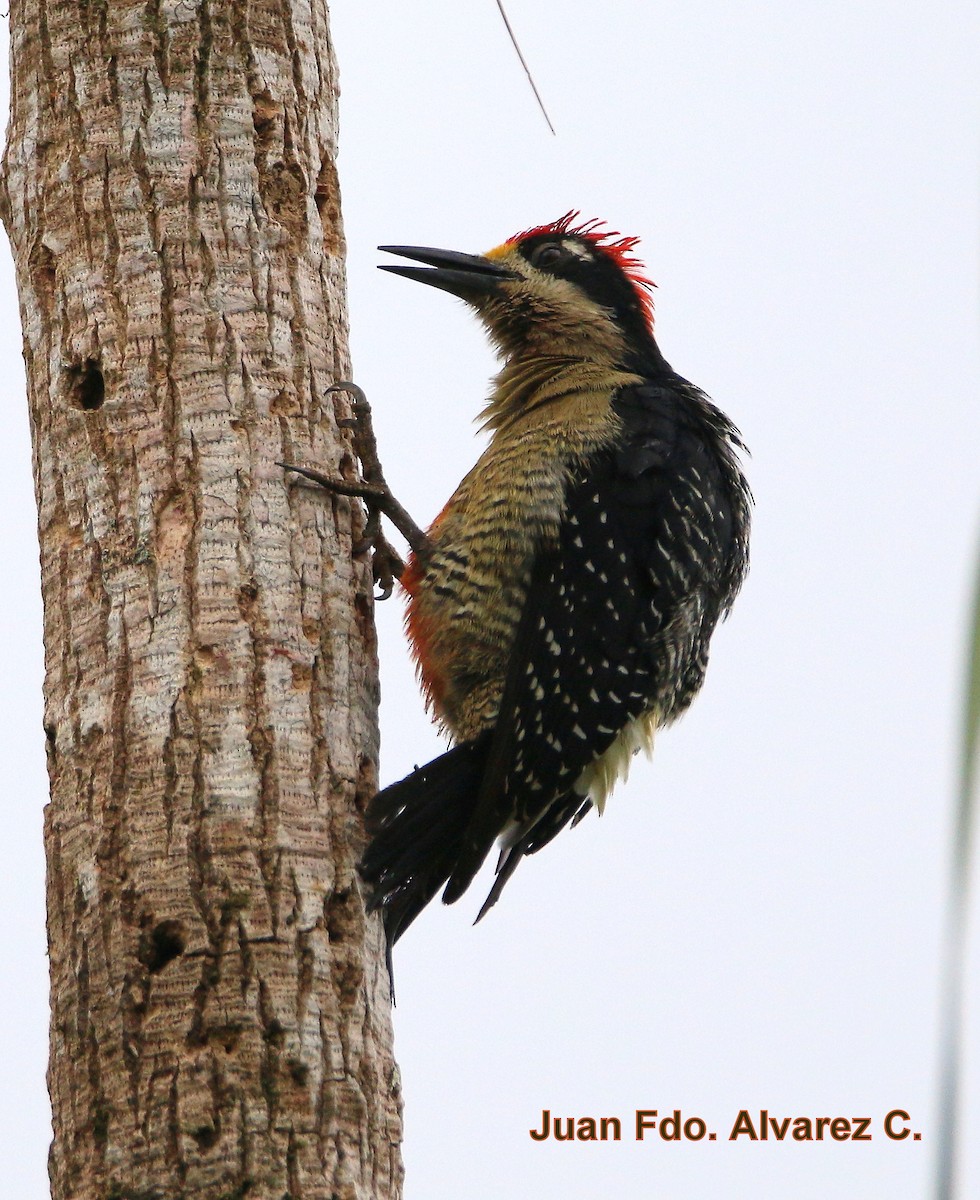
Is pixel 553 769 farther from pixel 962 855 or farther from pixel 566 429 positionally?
pixel 962 855

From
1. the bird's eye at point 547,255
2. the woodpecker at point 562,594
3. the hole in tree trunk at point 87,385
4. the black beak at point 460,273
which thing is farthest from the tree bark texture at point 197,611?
the bird's eye at point 547,255

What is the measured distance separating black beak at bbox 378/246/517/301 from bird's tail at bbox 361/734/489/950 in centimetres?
153

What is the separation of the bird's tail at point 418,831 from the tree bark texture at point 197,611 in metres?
0.05

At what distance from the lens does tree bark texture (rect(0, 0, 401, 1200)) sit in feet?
7.59

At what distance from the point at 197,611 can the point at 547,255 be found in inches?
83.1

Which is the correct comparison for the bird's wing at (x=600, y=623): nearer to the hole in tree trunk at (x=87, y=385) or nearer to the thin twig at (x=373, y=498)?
the thin twig at (x=373, y=498)

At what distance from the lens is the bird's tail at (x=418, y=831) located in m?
2.69

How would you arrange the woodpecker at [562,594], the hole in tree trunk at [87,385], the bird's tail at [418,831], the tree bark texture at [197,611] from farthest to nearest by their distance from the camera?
1. the woodpecker at [562,594]
2. the hole in tree trunk at [87,385]
3. the bird's tail at [418,831]
4. the tree bark texture at [197,611]

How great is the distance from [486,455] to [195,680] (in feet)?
4.70

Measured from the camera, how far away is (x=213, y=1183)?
2193mm

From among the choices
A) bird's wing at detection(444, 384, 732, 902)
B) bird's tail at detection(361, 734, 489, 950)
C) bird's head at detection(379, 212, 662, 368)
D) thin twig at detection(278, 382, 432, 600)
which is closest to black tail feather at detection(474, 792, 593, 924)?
bird's wing at detection(444, 384, 732, 902)

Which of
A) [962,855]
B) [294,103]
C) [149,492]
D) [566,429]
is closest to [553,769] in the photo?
[566,429]

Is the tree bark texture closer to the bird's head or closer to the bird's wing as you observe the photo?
the bird's wing

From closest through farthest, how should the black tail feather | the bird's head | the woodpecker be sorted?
the woodpecker < the black tail feather < the bird's head
